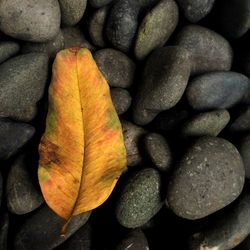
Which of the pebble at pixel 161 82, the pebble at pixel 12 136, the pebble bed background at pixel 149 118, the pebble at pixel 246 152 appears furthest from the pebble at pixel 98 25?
the pebble at pixel 246 152

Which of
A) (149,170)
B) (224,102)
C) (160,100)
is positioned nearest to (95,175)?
(149,170)

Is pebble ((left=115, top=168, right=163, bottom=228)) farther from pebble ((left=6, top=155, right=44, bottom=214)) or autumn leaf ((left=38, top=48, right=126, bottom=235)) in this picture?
pebble ((left=6, top=155, right=44, bottom=214))

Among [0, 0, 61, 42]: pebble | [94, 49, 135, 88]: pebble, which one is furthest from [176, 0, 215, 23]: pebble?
[0, 0, 61, 42]: pebble

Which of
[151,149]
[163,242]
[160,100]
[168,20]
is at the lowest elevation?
[163,242]

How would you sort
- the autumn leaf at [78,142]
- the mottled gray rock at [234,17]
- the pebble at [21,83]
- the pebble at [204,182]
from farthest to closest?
the mottled gray rock at [234,17] < the pebble at [21,83] < the pebble at [204,182] < the autumn leaf at [78,142]

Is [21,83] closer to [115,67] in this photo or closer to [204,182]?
[115,67]

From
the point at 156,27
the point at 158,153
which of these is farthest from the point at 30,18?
the point at 158,153

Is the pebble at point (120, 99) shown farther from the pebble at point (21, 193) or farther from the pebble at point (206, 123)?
the pebble at point (21, 193)

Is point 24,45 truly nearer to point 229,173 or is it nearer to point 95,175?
point 95,175
